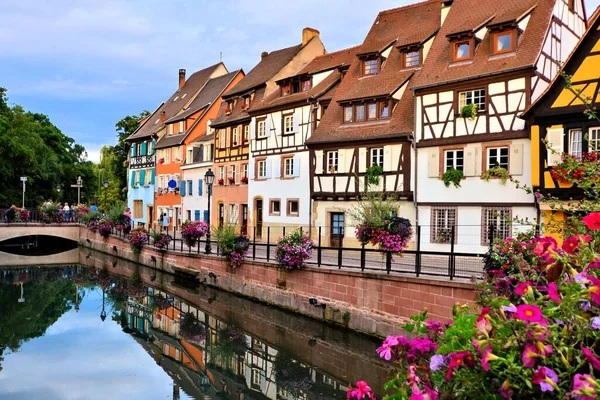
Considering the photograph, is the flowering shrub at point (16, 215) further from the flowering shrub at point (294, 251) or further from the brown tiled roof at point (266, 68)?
the flowering shrub at point (294, 251)

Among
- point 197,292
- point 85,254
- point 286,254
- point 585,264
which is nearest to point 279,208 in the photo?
point 197,292

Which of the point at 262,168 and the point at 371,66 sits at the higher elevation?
the point at 371,66

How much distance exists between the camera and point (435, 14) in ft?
74.6

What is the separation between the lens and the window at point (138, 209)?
43.5 metres

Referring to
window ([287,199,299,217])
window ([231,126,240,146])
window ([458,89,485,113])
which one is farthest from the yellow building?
window ([231,126,240,146])

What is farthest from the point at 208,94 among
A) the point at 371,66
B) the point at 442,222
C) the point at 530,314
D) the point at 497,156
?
the point at 530,314

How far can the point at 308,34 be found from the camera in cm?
3031

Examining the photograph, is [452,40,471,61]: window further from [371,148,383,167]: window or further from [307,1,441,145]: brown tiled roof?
[371,148,383,167]: window

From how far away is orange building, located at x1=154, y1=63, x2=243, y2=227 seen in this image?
36.7 meters

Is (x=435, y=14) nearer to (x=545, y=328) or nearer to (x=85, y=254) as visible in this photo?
(x=545, y=328)

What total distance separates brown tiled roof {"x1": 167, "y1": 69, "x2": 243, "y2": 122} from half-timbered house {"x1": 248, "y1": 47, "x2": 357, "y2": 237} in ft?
30.6

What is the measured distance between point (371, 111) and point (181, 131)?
20.0 metres

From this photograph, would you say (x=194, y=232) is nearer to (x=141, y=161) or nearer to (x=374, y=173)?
(x=374, y=173)

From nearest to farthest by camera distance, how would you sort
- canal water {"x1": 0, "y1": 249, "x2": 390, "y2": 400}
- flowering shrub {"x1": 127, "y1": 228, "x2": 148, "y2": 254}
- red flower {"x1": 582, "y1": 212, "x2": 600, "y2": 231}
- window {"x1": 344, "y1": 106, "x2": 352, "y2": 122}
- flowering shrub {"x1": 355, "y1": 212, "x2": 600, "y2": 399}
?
1. flowering shrub {"x1": 355, "y1": 212, "x2": 600, "y2": 399}
2. red flower {"x1": 582, "y1": 212, "x2": 600, "y2": 231}
3. canal water {"x1": 0, "y1": 249, "x2": 390, "y2": 400}
4. window {"x1": 344, "y1": 106, "x2": 352, "y2": 122}
5. flowering shrub {"x1": 127, "y1": 228, "x2": 148, "y2": 254}
